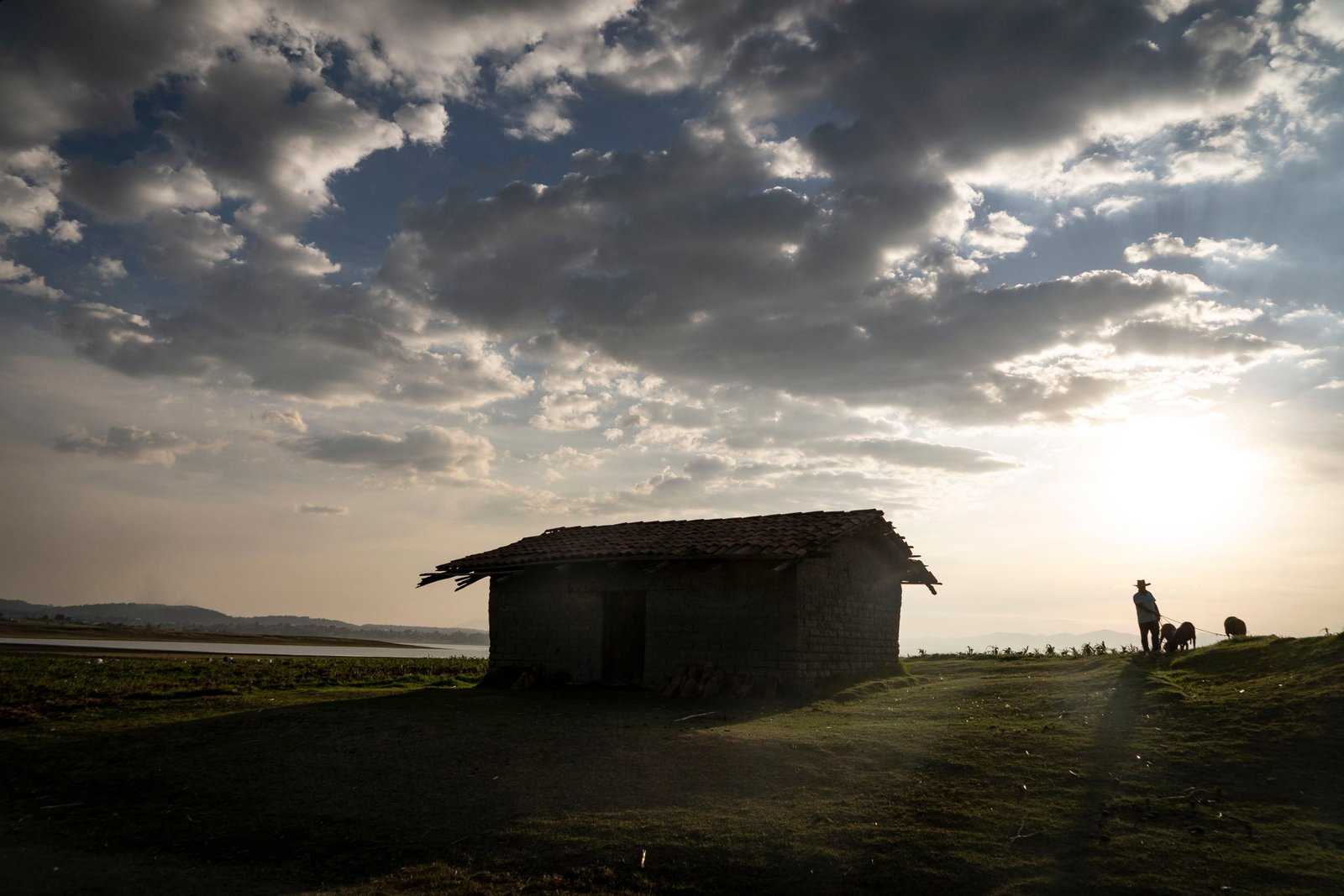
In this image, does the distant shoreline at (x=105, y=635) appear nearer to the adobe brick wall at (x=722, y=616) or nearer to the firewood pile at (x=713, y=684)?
the adobe brick wall at (x=722, y=616)

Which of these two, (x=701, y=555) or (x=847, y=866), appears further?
(x=701, y=555)

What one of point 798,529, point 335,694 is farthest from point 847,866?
point 335,694

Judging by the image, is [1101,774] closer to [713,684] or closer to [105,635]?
[713,684]

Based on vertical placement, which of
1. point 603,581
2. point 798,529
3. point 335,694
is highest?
point 798,529

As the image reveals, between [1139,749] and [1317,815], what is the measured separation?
2609mm

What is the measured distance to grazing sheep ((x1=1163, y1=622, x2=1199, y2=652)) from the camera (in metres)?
18.8

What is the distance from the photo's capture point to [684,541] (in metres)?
20.7

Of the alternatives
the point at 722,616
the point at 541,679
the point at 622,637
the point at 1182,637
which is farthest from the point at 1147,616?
the point at 541,679

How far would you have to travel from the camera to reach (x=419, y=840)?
8430mm

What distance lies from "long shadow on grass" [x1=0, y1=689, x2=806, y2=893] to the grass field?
0.17 ft

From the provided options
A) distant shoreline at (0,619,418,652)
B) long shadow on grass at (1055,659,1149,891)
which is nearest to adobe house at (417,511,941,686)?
long shadow on grass at (1055,659,1149,891)

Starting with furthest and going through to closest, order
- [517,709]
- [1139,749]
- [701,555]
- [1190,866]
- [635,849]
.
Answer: [701,555]
[517,709]
[1139,749]
[635,849]
[1190,866]

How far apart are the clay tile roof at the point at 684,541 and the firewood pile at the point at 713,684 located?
2661 millimetres

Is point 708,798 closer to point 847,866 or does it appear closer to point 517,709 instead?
point 847,866
